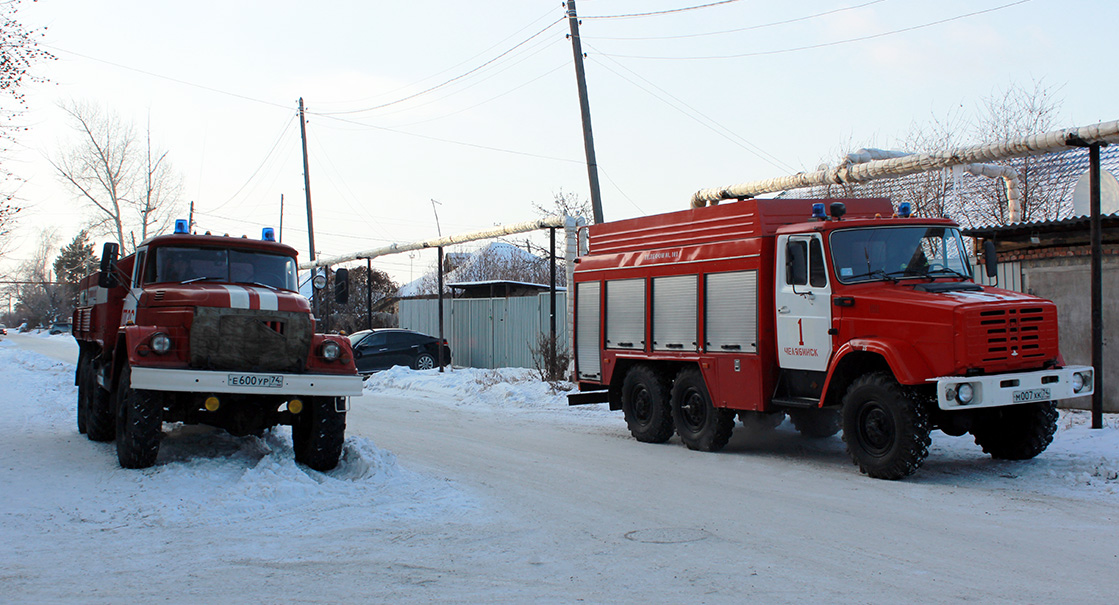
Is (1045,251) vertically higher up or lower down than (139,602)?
higher up

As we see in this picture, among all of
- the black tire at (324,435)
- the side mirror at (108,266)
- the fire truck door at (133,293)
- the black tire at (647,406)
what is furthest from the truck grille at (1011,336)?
the side mirror at (108,266)

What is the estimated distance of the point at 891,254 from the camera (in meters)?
9.58

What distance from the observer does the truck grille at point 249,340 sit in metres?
8.27

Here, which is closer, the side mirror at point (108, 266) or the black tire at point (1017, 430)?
the black tire at point (1017, 430)

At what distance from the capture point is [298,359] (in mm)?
8602

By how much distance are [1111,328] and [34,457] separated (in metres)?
14.2

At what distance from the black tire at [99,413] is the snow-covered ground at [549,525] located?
0.26m

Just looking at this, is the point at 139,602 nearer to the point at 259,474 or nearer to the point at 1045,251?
the point at 259,474

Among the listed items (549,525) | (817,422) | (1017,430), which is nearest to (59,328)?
(817,422)

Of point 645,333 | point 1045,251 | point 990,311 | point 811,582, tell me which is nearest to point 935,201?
point 1045,251

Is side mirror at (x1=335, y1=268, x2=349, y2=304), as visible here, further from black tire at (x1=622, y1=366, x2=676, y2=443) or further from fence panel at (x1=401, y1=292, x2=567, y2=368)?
fence panel at (x1=401, y1=292, x2=567, y2=368)

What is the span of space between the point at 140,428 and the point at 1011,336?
826cm

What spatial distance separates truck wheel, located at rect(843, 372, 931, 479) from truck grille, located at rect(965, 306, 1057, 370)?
78cm

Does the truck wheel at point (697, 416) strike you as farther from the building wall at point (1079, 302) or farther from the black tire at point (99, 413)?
the black tire at point (99, 413)
